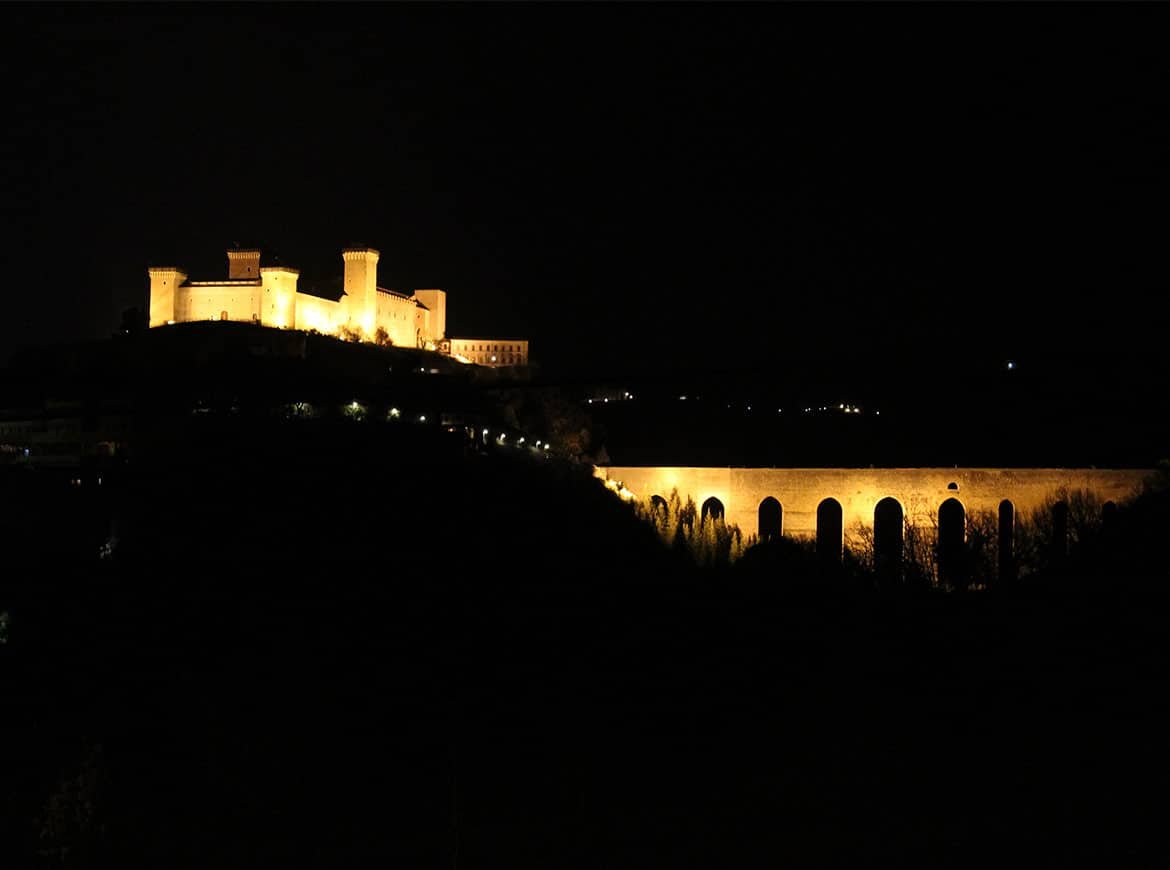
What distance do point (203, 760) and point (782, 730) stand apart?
6327mm

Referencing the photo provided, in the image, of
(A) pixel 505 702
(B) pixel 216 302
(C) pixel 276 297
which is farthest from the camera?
(B) pixel 216 302

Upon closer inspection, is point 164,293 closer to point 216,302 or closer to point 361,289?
point 216,302

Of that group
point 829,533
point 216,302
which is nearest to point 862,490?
point 829,533

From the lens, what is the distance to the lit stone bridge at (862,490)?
2855 cm

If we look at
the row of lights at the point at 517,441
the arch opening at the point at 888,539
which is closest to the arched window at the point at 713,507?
the arch opening at the point at 888,539

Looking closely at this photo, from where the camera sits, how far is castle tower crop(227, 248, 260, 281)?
4478 cm

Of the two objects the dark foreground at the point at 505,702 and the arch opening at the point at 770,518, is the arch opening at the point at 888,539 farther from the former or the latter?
the dark foreground at the point at 505,702

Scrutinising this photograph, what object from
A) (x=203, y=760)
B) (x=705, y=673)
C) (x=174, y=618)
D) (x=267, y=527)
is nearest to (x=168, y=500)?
(x=267, y=527)

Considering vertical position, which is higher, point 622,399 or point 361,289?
point 361,289

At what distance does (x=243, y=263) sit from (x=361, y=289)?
4930mm

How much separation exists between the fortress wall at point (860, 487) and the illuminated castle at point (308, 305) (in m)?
17.7

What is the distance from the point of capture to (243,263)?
45094mm

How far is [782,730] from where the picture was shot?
1209 centimetres

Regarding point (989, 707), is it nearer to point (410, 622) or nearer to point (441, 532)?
point (410, 622)
